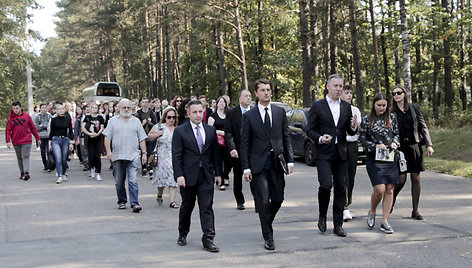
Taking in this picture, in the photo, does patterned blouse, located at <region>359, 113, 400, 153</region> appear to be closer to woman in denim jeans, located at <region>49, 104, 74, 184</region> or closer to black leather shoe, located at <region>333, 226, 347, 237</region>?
black leather shoe, located at <region>333, 226, 347, 237</region>

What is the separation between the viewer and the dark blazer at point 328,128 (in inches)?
265

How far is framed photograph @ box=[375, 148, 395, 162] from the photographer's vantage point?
22.8ft

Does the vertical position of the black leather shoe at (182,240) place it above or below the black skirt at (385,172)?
below

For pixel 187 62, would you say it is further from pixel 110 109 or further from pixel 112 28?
pixel 110 109

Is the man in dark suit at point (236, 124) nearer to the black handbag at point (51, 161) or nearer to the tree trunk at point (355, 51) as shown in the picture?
the black handbag at point (51, 161)

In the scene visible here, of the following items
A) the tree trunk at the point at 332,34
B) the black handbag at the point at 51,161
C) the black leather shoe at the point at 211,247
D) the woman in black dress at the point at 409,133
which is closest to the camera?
the black leather shoe at the point at 211,247

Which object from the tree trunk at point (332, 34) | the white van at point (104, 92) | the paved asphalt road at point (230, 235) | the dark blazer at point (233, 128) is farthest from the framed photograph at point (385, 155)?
the white van at point (104, 92)

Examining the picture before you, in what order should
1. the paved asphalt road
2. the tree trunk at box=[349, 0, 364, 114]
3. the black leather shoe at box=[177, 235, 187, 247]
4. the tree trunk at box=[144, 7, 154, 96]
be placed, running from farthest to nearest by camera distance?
the tree trunk at box=[144, 7, 154, 96] < the tree trunk at box=[349, 0, 364, 114] < the black leather shoe at box=[177, 235, 187, 247] < the paved asphalt road

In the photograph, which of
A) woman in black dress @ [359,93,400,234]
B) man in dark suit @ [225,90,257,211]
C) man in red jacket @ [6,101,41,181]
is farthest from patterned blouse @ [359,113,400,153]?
man in red jacket @ [6,101,41,181]

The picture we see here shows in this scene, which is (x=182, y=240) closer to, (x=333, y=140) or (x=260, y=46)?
(x=333, y=140)

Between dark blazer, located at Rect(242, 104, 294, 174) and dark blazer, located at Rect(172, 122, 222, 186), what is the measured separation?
41 centimetres

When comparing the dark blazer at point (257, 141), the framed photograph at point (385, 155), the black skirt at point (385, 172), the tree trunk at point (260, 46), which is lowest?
the black skirt at point (385, 172)

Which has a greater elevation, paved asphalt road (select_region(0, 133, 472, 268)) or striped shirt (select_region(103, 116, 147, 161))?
striped shirt (select_region(103, 116, 147, 161))

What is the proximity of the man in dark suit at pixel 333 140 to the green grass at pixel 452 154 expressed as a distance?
6.33 metres
